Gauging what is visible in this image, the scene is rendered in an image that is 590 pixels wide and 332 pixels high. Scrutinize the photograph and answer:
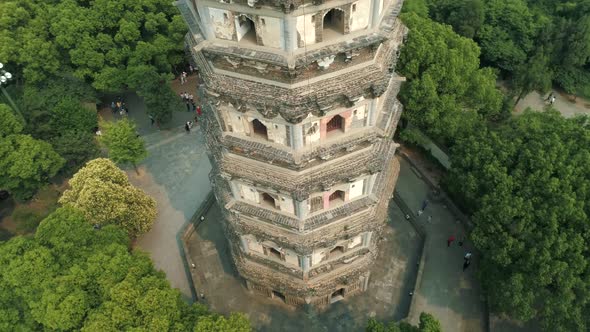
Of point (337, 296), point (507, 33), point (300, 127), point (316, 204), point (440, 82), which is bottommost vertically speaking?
point (337, 296)

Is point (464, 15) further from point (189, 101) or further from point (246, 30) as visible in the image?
point (246, 30)

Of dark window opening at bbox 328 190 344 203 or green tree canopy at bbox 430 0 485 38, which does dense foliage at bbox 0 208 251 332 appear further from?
green tree canopy at bbox 430 0 485 38

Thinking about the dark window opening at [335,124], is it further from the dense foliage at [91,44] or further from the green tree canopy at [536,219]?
the dense foliage at [91,44]

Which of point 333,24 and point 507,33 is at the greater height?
point 333,24

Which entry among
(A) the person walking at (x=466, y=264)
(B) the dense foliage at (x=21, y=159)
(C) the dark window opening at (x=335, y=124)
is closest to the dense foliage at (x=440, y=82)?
(A) the person walking at (x=466, y=264)

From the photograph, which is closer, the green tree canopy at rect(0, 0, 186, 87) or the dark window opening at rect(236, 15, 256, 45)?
the dark window opening at rect(236, 15, 256, 45)

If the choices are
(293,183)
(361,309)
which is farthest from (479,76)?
(293,183)

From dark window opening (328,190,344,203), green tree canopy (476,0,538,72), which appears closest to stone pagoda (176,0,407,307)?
dark window opening (328,190,344,203)

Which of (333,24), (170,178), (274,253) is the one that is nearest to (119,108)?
(170,178)
